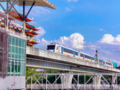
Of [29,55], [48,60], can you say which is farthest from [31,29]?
[29,55]

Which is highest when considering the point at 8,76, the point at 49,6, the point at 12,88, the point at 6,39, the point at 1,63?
the point at 49,6

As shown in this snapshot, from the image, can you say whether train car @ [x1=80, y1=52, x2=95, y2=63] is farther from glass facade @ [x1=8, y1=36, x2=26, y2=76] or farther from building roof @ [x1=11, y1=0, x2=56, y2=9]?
glass facade @ [x1=8, y1=36, x2=26, y2=76]

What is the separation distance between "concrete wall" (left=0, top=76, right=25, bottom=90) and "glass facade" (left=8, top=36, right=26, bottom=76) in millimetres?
579

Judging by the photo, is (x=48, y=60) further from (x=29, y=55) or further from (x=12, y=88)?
(x=12, y=88)

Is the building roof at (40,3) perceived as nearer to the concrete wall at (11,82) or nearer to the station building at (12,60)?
the station building at (12,60)

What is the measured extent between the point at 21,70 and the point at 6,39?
5453 mm

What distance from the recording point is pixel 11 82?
2495 cm

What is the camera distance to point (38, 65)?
1337 inches

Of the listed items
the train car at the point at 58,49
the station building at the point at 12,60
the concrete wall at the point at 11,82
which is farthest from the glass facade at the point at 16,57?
the train car at the point at 58,49

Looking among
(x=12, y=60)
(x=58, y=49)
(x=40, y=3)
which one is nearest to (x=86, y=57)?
(x=58, y=49)

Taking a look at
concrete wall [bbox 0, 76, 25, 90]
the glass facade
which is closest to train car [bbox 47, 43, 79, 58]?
the glass facade

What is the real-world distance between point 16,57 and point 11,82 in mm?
3578

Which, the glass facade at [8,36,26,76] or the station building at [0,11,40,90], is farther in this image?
the glass facade at [8,36,26,76]

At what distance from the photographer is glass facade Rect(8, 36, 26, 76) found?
83.2ft
